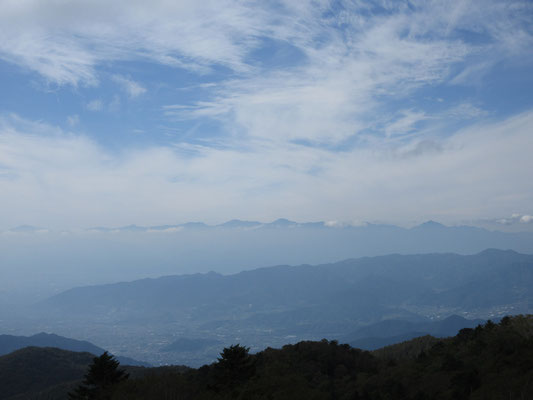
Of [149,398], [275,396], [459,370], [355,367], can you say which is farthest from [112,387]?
[355,367]

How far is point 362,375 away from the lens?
7556cm

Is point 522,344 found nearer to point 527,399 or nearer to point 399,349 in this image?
point 527,399

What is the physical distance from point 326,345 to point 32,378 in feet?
449

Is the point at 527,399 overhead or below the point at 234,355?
below

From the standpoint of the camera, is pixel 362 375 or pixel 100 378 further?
pixel 362 375

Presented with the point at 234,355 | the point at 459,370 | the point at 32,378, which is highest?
the point at 234,355

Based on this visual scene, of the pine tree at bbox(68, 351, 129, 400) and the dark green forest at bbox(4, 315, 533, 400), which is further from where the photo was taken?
the pine tree at bbox(68, 351, 129, 400)

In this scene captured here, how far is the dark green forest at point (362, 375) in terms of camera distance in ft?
146

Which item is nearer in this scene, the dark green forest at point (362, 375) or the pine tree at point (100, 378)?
the dark green forest at point (362, 375)

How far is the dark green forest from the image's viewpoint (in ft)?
146

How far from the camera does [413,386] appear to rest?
58.3 metres

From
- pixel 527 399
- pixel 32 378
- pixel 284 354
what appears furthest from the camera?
pixel 32 378

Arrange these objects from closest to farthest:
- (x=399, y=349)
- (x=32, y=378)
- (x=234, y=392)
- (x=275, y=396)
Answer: (x=275, y=396)
(x=234, y=392)
(x=399, y=349)
(x=32, y=378)

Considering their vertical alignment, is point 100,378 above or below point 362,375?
above
